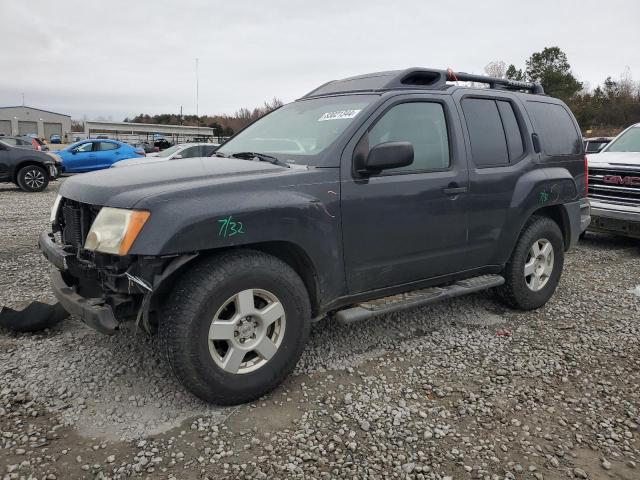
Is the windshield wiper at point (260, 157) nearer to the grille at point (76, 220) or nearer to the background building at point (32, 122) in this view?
the grille at point (76, 220)

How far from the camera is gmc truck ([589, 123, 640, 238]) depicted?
23.2ft

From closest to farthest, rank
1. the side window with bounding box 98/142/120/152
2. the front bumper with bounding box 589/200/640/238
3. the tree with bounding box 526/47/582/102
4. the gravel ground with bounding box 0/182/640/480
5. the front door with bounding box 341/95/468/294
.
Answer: the gravel ground with bounding box 0/182/640/480 < the front door with bounding box 341/95/468/294 < the front bumper with bounding box 589/200/640/238 < the side window with bounding box 98/142/120/152 < the tree with bounding box 526/47/582/102

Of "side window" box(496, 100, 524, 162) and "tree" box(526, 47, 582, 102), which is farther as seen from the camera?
"tree" box(526, 47, 582, 102)

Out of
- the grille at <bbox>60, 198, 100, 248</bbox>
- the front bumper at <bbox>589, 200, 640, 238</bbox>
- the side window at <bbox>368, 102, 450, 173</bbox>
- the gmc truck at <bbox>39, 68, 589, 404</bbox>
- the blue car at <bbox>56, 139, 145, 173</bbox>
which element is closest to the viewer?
the gmc truck at <bbox>39, 68, 589, 404</bbox>

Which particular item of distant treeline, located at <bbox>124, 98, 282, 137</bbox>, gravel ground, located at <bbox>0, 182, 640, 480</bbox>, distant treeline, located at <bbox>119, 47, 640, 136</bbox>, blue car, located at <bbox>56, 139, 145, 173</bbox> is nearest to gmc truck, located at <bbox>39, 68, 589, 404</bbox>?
gravel ground, located at <bbox>0, 182, 640, 480</bbox>

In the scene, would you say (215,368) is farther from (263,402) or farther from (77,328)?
(77,328)

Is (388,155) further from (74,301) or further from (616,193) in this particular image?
(616,193)

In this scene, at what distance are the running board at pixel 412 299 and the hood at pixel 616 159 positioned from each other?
173 inches

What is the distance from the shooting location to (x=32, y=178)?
1391 centimetres

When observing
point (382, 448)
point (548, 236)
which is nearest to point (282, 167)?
point (382, 448)

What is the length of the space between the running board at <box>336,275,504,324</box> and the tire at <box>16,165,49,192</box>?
13.4 metres

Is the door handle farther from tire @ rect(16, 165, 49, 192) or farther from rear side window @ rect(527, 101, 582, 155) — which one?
tire @ rect(16, 165, 49, 192)

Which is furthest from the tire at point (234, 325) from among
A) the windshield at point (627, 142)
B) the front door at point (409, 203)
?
the windshield at point (627, 142)

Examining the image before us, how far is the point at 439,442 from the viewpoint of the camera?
2.69m
